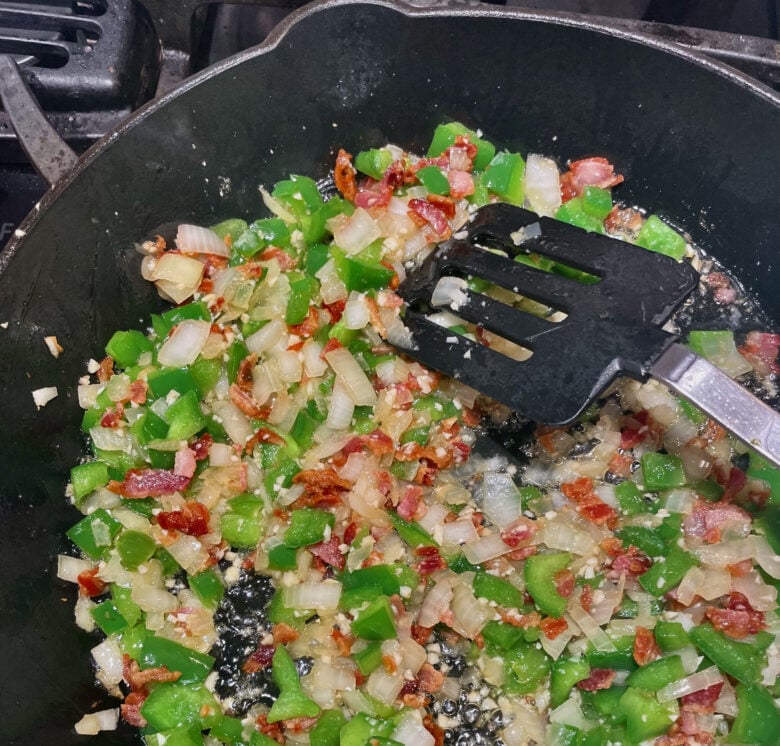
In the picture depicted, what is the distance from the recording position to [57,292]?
1.86m

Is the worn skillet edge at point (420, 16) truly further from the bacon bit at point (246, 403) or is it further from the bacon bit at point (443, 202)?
the bacon bit at point (246, 403)

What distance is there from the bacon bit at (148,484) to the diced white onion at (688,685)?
1294 millimetres

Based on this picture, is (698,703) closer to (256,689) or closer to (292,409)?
(256,689)

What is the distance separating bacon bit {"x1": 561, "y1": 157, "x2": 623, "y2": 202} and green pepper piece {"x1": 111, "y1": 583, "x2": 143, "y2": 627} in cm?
171

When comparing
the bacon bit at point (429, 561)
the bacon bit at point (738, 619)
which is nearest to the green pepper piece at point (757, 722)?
the bacon bit at point (738, 619)

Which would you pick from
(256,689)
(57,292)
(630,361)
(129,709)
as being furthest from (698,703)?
(57,292)

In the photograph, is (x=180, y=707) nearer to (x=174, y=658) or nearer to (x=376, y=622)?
(x=174, y=658)

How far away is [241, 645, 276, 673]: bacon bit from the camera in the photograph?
1.80 meters

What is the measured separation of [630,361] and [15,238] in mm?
1501

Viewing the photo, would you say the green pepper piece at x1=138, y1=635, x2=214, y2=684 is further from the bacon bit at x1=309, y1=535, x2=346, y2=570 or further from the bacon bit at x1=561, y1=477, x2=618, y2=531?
the bacon bit at x1=561, y1=477, x2=618, y2=531

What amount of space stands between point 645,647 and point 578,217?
1.24 m

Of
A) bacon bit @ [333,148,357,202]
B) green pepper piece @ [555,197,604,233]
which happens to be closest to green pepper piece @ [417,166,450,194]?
bacon bit @ [333,148,357,202]

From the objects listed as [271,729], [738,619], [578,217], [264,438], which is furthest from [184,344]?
[738,619]

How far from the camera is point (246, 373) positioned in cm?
199
